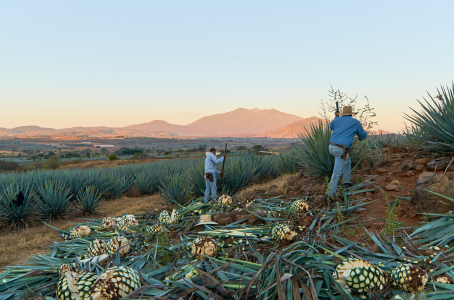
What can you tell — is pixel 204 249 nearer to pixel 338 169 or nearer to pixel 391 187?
pixel 338 169

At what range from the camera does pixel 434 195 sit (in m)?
3.60

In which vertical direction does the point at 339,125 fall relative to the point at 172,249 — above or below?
above

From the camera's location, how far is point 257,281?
2.29 meters

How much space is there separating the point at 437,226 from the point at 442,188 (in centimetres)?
56

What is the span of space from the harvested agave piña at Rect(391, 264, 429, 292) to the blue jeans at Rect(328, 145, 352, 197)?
2503 millimetres

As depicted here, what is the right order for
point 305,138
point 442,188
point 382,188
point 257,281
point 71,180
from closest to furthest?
point 257,281
point 442,188
point 382,188
point 305,138
point 71,180

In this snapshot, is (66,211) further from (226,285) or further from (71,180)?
(226,285)

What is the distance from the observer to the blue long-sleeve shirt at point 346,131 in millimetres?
5215

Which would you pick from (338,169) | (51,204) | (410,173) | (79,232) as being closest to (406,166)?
(410,173)

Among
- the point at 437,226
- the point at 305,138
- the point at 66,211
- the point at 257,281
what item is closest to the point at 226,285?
the point at 257,281

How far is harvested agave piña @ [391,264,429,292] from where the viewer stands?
2.20m

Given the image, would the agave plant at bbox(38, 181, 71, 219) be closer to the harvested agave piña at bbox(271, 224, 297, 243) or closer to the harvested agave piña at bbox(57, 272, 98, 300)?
the harvested agave piña at bbox(57, 272, 98, 300)

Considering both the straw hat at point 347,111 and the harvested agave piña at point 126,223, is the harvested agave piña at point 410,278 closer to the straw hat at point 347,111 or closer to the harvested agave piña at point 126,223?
the straw hat at point 347,111

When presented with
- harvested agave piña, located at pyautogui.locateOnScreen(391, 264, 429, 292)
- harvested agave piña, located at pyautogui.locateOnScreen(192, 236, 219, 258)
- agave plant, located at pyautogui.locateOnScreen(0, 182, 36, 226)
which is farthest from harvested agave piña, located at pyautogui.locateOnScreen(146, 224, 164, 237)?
agave plant, located at pyautogui.locateOnScreen(0, 182, 36, 226)
